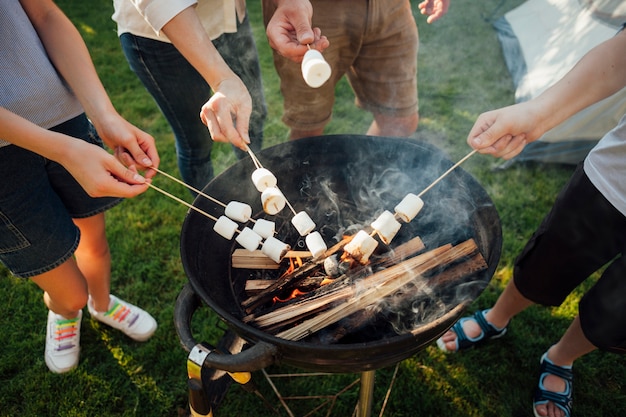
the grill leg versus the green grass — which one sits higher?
the grill leg

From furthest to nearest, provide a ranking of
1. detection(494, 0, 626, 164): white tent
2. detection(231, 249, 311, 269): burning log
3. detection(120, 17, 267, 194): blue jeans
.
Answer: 1. detection(494, 0, 626, 164): white tent
2. detection(120, 17, 267, 194): blue jeans
3. detection(231, 249, 311, 269): burning log

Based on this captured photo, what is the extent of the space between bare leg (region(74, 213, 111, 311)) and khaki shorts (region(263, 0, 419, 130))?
1.38 metres

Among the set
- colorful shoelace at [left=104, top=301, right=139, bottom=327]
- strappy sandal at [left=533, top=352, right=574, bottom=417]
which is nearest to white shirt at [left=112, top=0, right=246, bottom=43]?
colorful shoelace at [left=104, top=301, right=139, bottom=327]

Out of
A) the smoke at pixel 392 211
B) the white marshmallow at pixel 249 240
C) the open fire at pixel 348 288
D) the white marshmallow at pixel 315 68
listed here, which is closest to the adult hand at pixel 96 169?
the white marshmallow at pixel 249 240

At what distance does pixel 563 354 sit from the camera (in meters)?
2.32

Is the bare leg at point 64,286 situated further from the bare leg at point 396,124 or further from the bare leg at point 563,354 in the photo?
the bare leg at point 563,354

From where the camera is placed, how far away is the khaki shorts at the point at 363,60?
8.14 feet

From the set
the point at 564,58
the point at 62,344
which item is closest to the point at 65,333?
the point at 62,344

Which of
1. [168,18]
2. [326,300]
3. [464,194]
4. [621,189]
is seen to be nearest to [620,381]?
[621,189]

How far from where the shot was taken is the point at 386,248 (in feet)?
6.19

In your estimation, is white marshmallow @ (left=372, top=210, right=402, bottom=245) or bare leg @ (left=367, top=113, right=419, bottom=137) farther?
bare leg @ (left=367, top=113, right=419, bottom=137)

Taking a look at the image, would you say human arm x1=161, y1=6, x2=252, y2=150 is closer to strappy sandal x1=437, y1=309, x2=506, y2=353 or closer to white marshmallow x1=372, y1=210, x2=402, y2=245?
white marshmallow x1=372, y1=210, x2=402, y2=245

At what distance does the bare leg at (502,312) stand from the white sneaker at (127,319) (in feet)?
6.21

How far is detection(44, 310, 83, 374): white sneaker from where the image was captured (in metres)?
2.54
